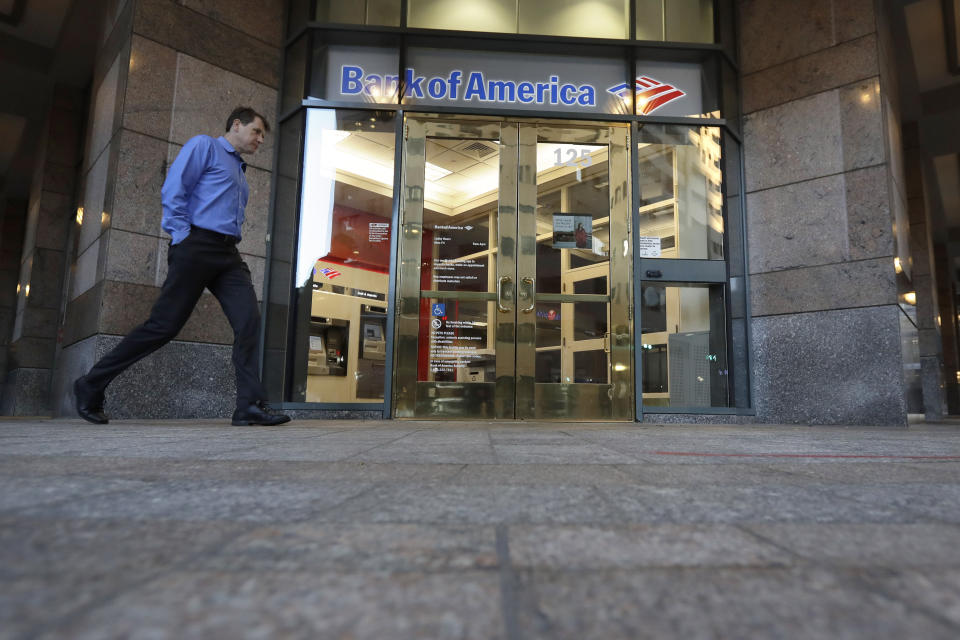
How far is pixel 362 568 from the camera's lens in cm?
75

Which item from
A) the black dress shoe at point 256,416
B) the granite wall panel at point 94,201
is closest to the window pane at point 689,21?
the black dress shoe at point 256,416

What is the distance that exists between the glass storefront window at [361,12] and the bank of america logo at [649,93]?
2242mm

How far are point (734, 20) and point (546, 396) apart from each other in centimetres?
447

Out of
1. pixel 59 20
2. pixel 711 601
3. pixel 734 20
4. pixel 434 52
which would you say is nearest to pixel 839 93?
A: pixel 734 20

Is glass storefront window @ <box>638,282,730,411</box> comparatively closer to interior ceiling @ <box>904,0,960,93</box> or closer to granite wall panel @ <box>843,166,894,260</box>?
granite wall panel @ <box>843,166,894,260</box>

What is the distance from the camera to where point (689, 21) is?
6.43 m

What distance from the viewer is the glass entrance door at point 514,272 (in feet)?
18.6

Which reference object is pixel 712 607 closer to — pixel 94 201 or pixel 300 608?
pixel 300 608

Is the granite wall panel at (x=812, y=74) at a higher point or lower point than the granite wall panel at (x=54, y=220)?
higher

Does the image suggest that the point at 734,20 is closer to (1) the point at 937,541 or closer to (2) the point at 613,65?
(2) the point at 613,65

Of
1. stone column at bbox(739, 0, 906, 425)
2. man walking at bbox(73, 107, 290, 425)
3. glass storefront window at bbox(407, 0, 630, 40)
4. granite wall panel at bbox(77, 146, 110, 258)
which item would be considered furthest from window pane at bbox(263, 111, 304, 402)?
stone column at bbox(739, 0, 906, 425)

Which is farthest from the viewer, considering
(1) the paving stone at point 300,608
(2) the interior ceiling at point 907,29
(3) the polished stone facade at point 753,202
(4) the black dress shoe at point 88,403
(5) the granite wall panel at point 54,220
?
(5) the granite wall panel at point 54,220

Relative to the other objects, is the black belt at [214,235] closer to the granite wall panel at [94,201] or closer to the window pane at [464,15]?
the granite wall panel at [94,201]

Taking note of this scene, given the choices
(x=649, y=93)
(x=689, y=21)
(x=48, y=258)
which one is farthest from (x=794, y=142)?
(x=48, y=258)
